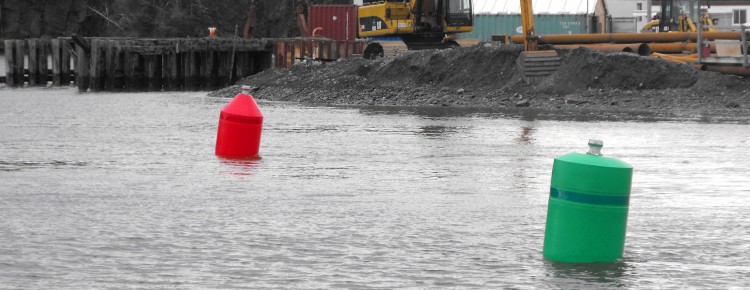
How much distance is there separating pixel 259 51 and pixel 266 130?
Answer: 3315 cm

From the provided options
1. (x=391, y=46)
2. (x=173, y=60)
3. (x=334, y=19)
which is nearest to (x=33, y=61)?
(x=173, y=60)

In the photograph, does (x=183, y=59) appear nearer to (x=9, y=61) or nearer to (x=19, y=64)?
(x=19, y=64)

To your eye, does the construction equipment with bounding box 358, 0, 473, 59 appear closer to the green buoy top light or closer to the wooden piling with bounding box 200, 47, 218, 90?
the wooden piling with bounding box 200, 47, 218, 90

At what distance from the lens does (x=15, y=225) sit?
9.53 m

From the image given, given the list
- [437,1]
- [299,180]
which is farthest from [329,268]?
[437,1]

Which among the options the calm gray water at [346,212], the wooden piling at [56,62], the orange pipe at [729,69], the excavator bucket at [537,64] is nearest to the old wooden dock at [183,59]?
the wooden piling at [56,62]

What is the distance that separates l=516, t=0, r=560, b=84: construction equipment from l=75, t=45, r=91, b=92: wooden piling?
68.1 feet

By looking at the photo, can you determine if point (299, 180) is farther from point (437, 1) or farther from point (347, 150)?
point (437, 1)

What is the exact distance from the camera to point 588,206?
7723mm

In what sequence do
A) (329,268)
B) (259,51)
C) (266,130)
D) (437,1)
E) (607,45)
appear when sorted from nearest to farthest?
1. (329,268)
2. (266,130)
3. (607,45)
4. (437,1)
5. (259,51)

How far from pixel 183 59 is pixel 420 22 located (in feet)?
41.6

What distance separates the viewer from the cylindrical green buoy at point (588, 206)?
7.64 m

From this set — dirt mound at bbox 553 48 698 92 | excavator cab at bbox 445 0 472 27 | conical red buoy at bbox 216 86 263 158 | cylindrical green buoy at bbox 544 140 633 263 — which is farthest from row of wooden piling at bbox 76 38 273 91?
cylindrical green buoy at bbox 544 140 633 263

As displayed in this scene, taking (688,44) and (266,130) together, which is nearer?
(266,130)
